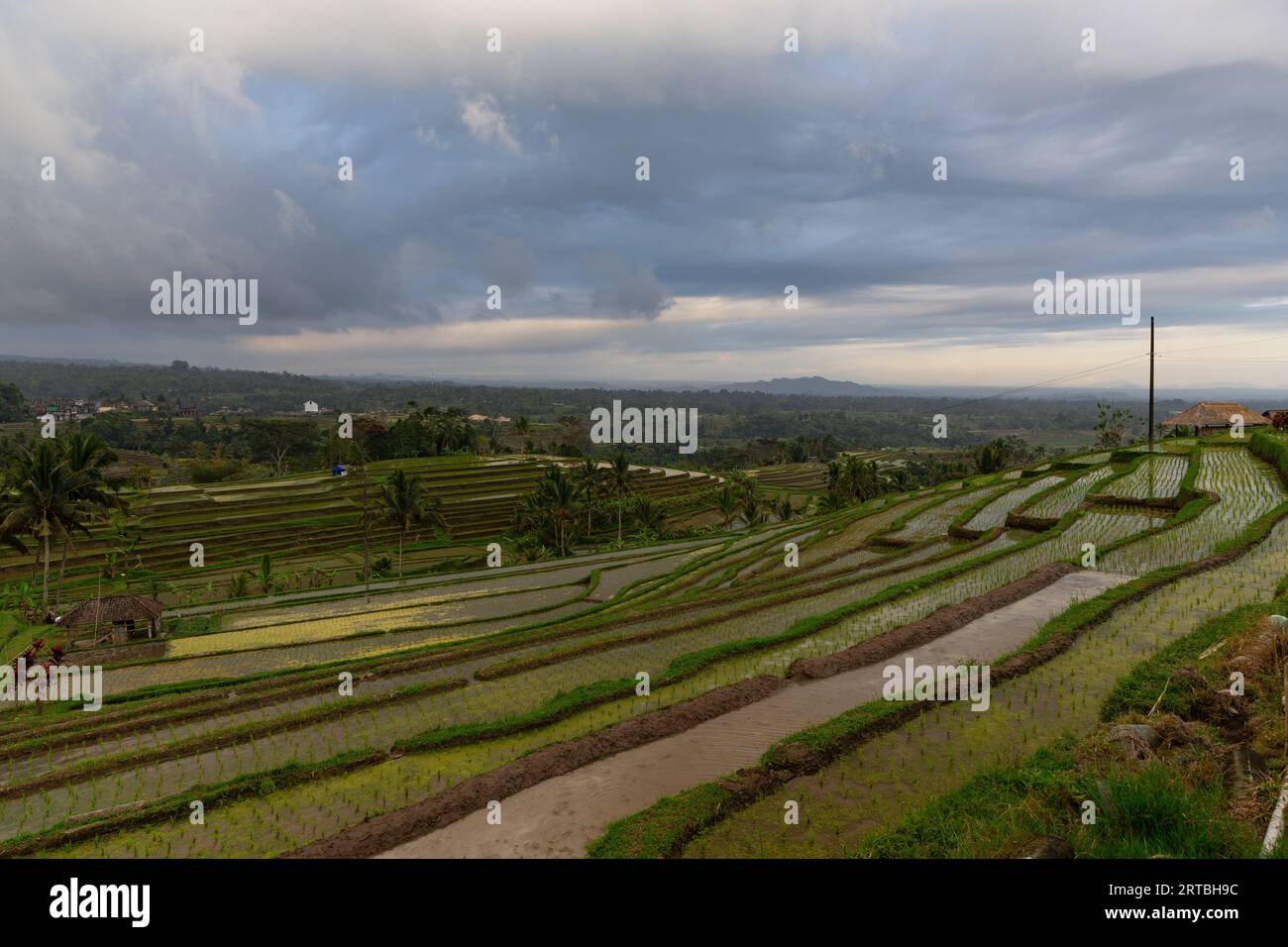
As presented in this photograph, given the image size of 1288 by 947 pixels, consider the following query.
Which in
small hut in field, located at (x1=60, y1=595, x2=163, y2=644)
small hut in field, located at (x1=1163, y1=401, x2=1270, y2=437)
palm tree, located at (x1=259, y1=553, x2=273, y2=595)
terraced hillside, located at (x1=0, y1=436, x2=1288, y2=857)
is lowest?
palm tree, located at (x1=259, y1=553, x2=273, y2=595)

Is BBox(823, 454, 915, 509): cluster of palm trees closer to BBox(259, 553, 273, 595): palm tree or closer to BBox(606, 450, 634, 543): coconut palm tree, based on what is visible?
BBox(606, 450, 634, 543): coconut palm tree

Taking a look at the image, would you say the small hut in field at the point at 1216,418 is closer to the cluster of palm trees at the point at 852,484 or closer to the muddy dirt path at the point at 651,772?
the cluster of palm trees at the point at 852,484

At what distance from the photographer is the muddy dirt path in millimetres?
7531

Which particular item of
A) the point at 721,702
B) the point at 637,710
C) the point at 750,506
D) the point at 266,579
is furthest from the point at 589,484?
the point at 721,702

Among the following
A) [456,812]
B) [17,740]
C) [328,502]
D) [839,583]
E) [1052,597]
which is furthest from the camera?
[328,502]

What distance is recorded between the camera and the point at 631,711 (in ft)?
37.2

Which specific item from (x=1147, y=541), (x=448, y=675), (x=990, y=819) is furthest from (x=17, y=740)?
(x=1147, y=541)

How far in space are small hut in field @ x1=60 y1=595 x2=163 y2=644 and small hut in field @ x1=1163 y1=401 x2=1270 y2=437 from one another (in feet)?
223

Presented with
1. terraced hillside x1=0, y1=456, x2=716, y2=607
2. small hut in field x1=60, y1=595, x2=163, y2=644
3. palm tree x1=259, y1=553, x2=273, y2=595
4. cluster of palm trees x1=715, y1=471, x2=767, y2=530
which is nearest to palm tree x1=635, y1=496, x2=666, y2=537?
cluster of palm trees x1=715, y1=471, x2=767, y2=530

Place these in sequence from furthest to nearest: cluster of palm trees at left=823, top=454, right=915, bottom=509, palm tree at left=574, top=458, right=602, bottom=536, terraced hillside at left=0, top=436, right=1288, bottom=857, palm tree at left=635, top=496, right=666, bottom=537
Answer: cluster of palm trees at left=823, top=454, right=915, bottom=509 < palm tree at left=635, top=496, right=666, bottom=537 < palm tree at left=574, top=458, right=602, bottom=536 < terraced hillside at left=0, top=436, right=1288, bottom=857

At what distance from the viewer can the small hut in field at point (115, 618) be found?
25095 millimetres

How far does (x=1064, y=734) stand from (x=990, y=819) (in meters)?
2.97
